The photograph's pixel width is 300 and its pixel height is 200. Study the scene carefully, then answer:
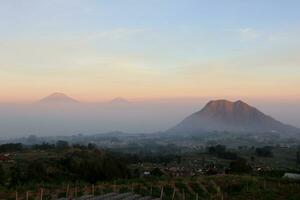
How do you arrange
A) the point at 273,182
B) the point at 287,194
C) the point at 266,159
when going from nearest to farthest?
1. the point at 287,194
2. the point at 273,182
3. the point at 266,159

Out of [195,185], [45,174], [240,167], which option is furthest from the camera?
[240,167]

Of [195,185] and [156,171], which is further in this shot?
[156,171]

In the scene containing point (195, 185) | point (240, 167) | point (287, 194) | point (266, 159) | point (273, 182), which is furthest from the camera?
point (266, 159)

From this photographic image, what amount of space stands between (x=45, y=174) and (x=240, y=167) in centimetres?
2706

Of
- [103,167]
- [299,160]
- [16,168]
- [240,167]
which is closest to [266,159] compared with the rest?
[299,160]

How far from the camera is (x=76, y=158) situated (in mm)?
63125

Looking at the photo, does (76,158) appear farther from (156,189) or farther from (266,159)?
(266,159)

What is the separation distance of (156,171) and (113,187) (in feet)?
87.5

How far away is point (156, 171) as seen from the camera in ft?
205

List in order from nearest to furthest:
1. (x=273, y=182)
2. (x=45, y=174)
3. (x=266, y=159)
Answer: (x=273, y=182), (x=45, y=174), (x=266, y=159)

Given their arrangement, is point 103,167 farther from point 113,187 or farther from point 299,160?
point 299,160

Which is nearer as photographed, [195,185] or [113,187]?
[113,187]

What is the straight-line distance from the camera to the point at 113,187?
119 feet

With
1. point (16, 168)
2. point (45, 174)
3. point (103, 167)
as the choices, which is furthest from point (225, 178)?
point (16, 168)
